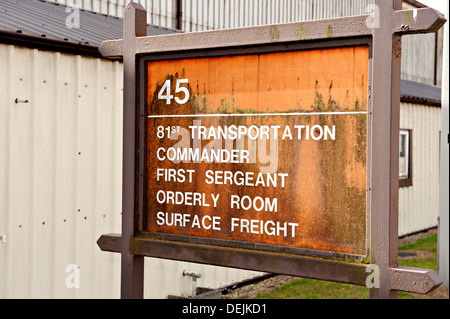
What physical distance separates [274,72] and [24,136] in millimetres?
3523

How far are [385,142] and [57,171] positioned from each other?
4300mm

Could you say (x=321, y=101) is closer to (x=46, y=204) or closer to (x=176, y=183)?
(x=176, y=183)

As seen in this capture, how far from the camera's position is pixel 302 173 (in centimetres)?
369

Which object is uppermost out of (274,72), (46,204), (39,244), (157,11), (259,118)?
(157,11)

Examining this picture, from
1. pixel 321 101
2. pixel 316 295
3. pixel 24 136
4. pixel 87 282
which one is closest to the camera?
pixel 321 101

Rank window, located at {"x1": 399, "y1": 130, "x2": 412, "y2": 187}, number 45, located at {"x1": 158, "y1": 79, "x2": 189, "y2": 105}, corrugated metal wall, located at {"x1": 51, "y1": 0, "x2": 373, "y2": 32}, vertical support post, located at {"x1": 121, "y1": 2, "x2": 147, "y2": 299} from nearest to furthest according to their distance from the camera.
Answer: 1. number 45, located at {"x1": 158, "y1": 79, "x2": 189, "y2": 105}
2. vertical support post, located at {"x1": 121, "y1": 2, "x2": 147, "y2": 299}
3. corrugated metal wall, located at {"x1": 51, "y1": 0, "x2": 373, "y2": 32}
4. window, located at {"x1": 399, "y1": 130, "x2": 412, "y2": 187}

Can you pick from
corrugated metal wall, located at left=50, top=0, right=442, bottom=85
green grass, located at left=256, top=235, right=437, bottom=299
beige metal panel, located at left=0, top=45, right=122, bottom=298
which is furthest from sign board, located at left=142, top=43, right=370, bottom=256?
corrugated metal wall, located at left=50, top=0, right=442, bottom=85

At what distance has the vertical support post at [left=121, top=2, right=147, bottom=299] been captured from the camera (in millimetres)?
4223

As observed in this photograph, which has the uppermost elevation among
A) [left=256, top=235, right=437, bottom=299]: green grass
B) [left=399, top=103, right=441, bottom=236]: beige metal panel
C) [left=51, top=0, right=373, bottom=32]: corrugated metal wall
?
[left=51, top=0, right=373, bottom=32]: corrugated metal wall

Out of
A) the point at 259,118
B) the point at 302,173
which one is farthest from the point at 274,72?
the point at 302,173

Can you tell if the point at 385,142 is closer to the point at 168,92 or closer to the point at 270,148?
the point at 270,148

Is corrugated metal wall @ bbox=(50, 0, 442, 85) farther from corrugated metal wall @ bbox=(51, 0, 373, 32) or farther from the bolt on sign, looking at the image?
the bolt on sign

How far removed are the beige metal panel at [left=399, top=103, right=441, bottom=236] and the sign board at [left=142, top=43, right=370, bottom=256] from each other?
37.2ft

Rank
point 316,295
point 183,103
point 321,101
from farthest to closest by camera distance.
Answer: point 316,295
point 183,103
point 321,101
